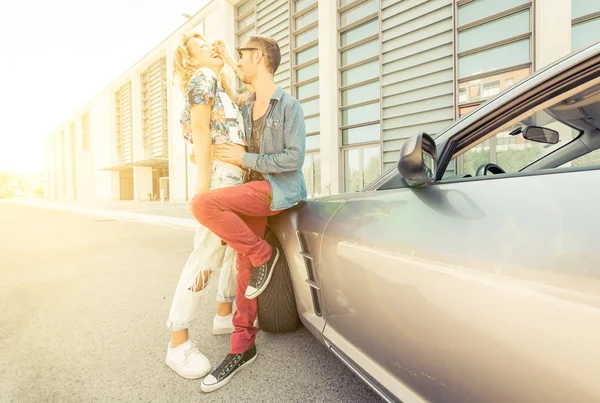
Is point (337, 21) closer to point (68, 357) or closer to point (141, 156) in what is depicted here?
point (68, 357)

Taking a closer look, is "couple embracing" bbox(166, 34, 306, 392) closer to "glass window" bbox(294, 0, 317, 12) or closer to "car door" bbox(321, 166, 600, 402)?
"car door" bbox(321, 166, 600, 402)

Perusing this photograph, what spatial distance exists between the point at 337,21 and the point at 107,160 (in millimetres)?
29485

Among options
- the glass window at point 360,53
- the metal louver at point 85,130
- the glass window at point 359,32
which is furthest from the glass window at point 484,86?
the metal louver at point 85,130

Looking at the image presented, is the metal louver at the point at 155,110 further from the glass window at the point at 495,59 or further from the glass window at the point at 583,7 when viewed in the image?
the glass window at the point at 583,7

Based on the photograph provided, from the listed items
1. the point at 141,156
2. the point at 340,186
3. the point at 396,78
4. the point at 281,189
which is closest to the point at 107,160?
the point at 141,156

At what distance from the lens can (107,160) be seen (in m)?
32.2

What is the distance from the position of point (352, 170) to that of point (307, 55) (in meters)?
5.48

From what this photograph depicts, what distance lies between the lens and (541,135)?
5.55ft

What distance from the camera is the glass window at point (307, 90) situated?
13.2 m

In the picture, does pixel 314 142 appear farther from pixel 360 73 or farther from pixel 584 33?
pixel 584 33

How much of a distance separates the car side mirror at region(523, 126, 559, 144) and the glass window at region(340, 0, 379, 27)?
37.0ft

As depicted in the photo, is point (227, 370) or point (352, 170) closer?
point (227, 370)

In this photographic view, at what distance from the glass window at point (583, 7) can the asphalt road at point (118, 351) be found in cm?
1042

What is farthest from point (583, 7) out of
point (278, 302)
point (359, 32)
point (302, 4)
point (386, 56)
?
point (278, 302)
